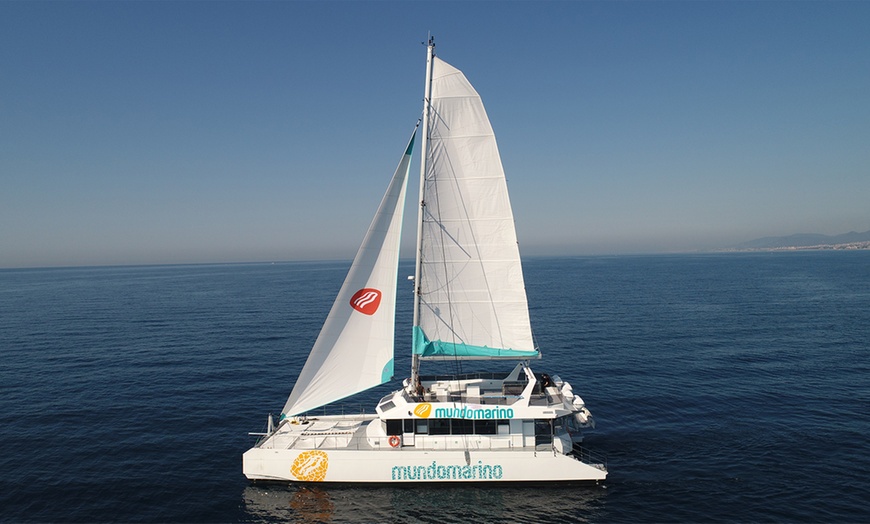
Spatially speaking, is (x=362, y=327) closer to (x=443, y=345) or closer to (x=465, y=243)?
(x=443, y=345)

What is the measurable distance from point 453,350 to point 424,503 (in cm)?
681

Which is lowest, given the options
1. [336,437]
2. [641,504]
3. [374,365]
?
[641,504]

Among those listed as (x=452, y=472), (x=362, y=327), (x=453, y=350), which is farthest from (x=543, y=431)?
(x=362, y=327)

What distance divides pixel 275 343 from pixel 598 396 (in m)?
33.0

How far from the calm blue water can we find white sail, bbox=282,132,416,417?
4.62m

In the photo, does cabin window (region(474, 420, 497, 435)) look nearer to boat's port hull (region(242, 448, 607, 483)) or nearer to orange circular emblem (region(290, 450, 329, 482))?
boat's port hull (region(242, 448, 607, 483))

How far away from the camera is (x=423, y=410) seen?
21.9 meters

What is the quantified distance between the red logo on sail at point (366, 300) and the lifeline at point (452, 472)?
738 cm

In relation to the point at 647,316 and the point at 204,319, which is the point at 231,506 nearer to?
the point at 204,319

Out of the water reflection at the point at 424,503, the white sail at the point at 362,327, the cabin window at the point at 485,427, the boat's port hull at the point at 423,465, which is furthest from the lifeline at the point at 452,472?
the white sail at the point at 362,327

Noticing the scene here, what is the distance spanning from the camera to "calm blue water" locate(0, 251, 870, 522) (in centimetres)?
2027

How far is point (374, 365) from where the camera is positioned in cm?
2311

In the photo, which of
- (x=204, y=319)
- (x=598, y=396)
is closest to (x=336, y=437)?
(x=598, y=396)

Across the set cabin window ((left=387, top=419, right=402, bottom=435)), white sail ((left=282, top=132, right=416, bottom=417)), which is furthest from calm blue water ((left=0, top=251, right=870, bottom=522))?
white sail ((left=282, top=132, right=416, bottom=417))
